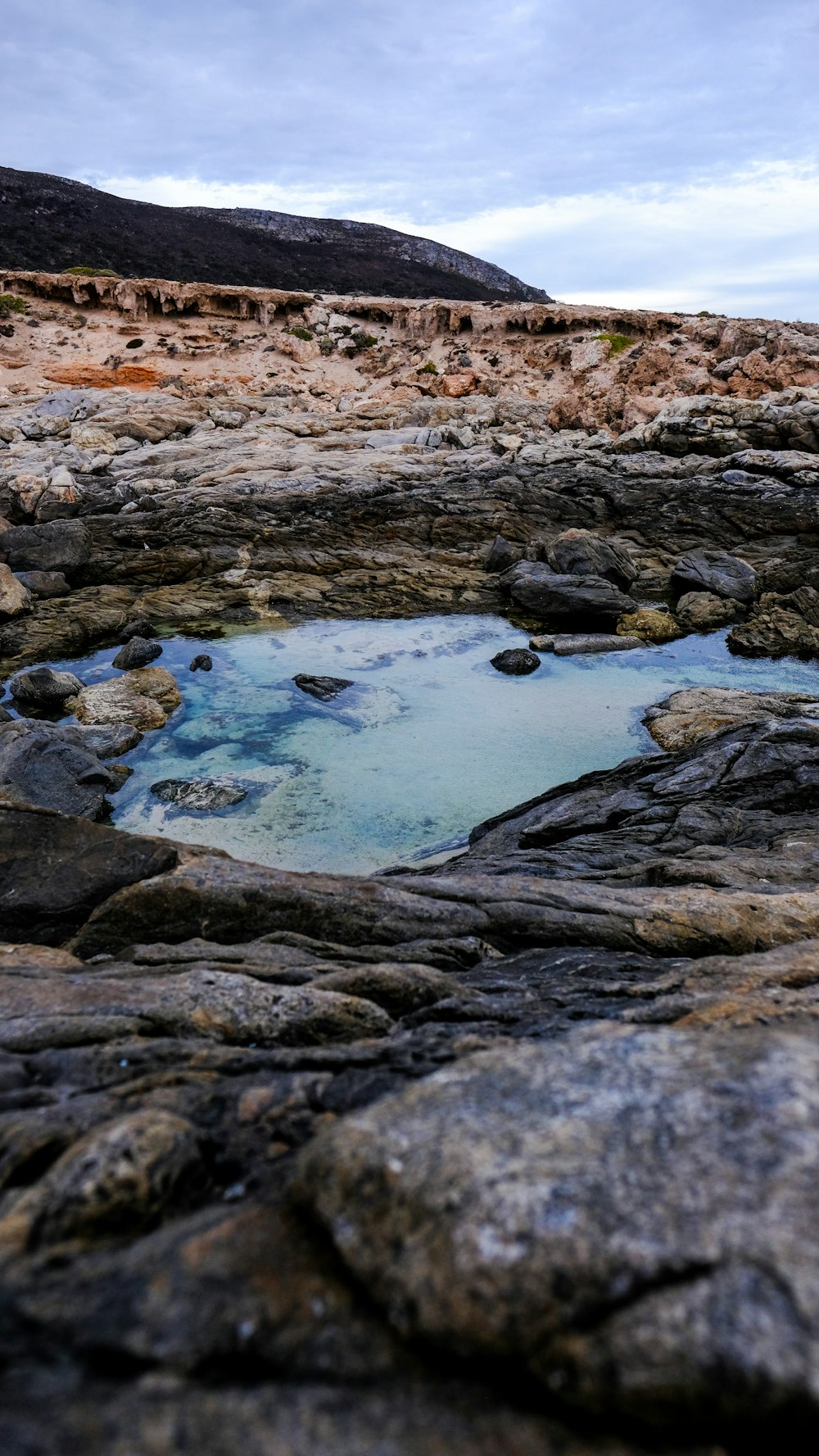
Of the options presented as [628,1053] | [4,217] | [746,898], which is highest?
[4,217]

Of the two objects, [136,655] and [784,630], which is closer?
[136,655]

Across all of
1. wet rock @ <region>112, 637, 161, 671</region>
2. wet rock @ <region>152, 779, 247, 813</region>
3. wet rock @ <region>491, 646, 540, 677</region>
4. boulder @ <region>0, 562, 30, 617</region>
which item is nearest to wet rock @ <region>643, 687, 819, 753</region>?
wet rock @ <region>491, 646, 540, 677</region>

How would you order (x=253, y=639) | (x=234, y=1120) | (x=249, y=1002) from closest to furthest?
1. (x=234, y=1120)
2. (x=249, y=1002)
3. (x=253, y=639)

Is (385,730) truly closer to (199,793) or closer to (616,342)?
(199,793)

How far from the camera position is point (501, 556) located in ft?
95.8

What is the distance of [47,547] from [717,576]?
78.3 ft

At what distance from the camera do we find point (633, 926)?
6.80 meters

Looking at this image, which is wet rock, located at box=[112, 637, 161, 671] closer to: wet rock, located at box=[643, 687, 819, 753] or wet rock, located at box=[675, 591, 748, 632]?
wet rock, located at box=[643, 687, 819, 753]

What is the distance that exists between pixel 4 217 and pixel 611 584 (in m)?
76.2

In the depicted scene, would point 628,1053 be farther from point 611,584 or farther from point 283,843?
point 611,584

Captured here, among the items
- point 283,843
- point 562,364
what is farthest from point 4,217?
point 283,843

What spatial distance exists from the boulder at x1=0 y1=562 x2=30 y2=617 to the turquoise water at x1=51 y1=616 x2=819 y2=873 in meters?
3.45

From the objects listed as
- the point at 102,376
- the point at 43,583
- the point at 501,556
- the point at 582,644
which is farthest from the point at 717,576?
the point at 102,376

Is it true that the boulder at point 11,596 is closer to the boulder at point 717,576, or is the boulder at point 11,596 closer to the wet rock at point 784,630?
the wet rock at point 784,630
